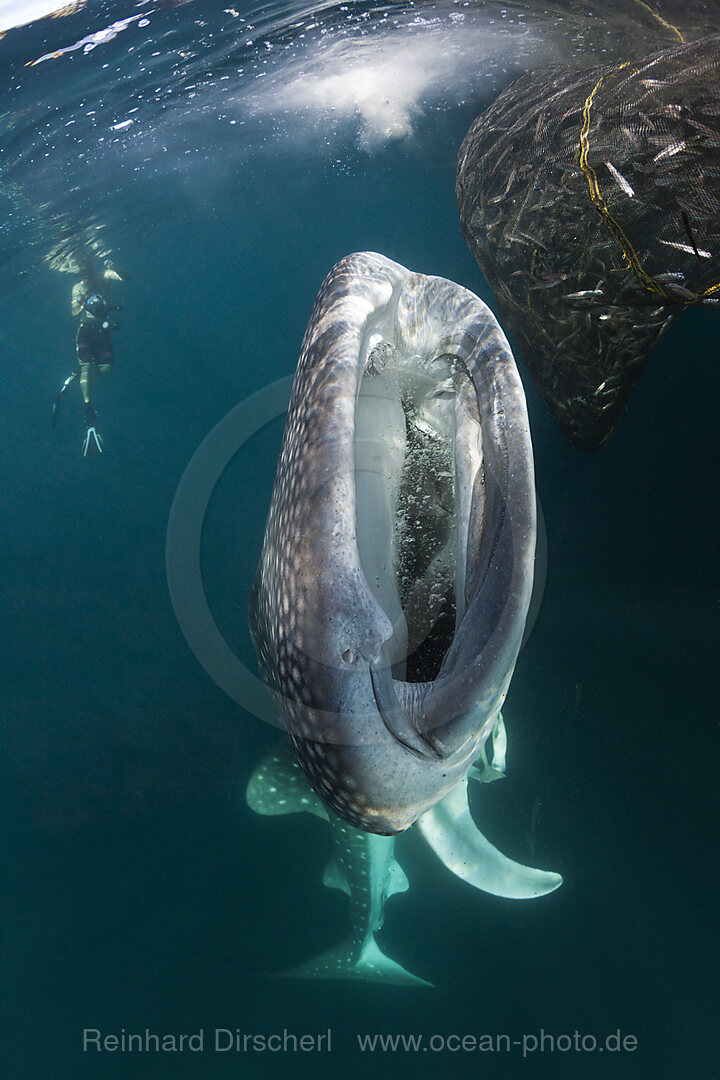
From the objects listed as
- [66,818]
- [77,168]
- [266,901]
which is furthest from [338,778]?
[77,168]

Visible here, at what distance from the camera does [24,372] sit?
28.9 meters

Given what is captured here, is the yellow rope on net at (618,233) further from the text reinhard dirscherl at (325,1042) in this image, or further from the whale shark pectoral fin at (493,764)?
the text reinhard dirscherl at (325,1042)

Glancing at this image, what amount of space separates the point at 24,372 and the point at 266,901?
32387 mm

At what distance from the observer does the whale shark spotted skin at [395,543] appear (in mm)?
1082

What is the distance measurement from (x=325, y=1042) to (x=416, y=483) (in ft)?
20.8

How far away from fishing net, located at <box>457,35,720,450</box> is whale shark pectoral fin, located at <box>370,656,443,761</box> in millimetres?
1985

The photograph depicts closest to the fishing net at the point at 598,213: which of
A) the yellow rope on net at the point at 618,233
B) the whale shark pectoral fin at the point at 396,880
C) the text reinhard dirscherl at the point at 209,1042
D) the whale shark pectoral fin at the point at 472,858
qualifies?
the yellow rope on net at the point at 618,233

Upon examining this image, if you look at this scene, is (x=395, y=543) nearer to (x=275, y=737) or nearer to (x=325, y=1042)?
(x=275, y=737)

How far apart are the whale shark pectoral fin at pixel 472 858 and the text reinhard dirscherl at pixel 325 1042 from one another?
2718 millimetres

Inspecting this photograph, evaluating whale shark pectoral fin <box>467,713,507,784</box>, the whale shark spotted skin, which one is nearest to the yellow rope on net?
the whale shark spotted skin

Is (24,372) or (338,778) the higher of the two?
(24,372)

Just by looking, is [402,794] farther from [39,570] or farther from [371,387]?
[39,570]

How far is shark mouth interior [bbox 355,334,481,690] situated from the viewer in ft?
4.90

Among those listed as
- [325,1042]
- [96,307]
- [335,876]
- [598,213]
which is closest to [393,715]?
[598,213]
